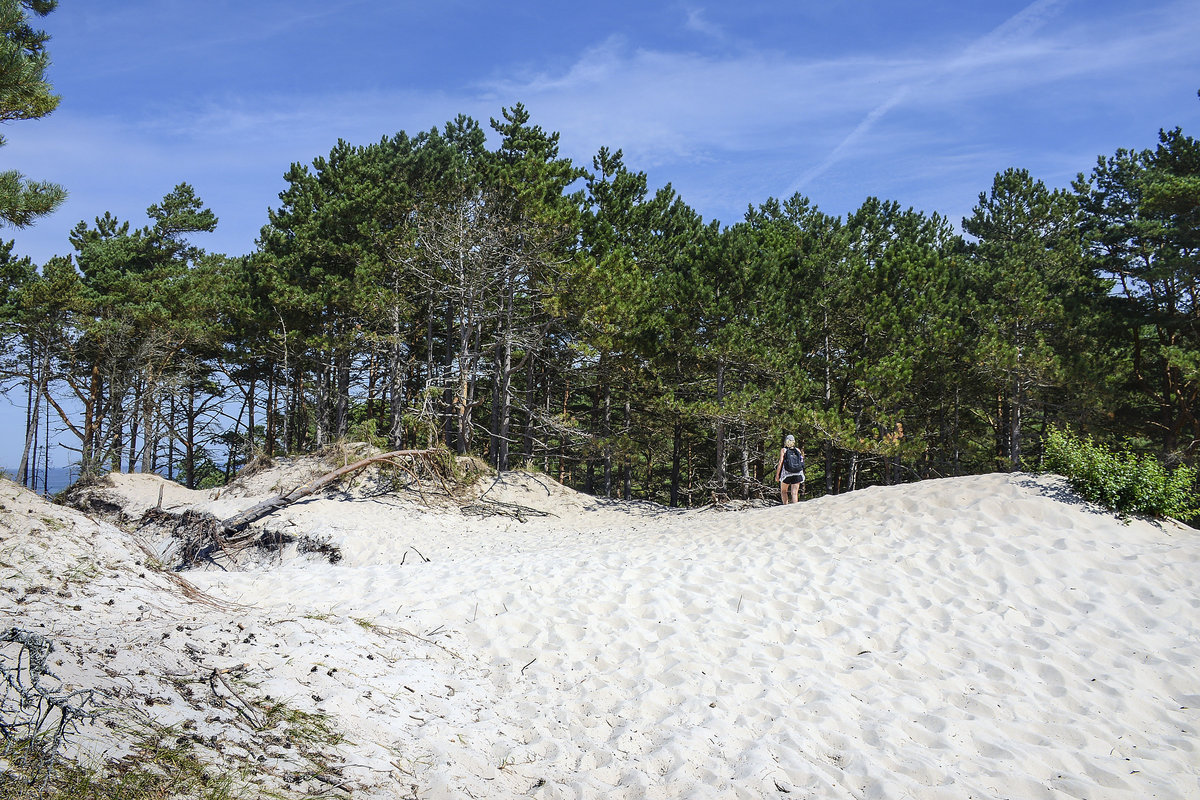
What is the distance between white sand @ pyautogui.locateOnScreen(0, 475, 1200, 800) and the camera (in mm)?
3920

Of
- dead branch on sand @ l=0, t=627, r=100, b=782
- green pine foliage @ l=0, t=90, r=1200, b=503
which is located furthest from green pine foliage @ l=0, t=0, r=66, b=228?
green pine foliage @ l=0, t=90, r=1200, b=503

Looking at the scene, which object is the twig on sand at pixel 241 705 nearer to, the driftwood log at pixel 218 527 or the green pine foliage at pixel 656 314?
the driftwood log at pixel 218 527

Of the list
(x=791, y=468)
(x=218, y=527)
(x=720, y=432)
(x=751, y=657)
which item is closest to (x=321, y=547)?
(x=218, y=527)

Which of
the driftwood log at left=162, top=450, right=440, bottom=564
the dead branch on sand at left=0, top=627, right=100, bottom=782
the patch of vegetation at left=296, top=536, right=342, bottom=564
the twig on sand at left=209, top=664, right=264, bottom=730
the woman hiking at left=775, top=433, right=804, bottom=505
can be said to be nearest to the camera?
the dead branch on sand at left=0, top=627, right=100, bottom=782

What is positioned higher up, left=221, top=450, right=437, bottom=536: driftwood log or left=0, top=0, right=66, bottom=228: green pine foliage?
left=0, top=0, right=66, bottom=228: green pine foliage

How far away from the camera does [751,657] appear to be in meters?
5.55

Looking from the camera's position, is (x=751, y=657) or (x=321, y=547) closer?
(x=751, y=657)

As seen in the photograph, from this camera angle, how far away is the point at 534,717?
4.68 metres

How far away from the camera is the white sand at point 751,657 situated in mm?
3920

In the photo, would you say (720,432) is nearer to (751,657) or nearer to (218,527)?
(218,527)

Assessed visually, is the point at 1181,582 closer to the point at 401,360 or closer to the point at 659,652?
the point at 659,652

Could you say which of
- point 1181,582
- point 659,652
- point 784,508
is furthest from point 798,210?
point 659,652

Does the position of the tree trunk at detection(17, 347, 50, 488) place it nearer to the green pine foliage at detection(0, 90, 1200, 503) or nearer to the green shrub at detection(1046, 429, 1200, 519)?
the green pine foliage at detection(0, 90, 1200, 503)

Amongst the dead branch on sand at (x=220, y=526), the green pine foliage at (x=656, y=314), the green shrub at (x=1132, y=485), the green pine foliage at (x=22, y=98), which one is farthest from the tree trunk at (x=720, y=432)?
the green pine foliage at (x=22, y=98)
